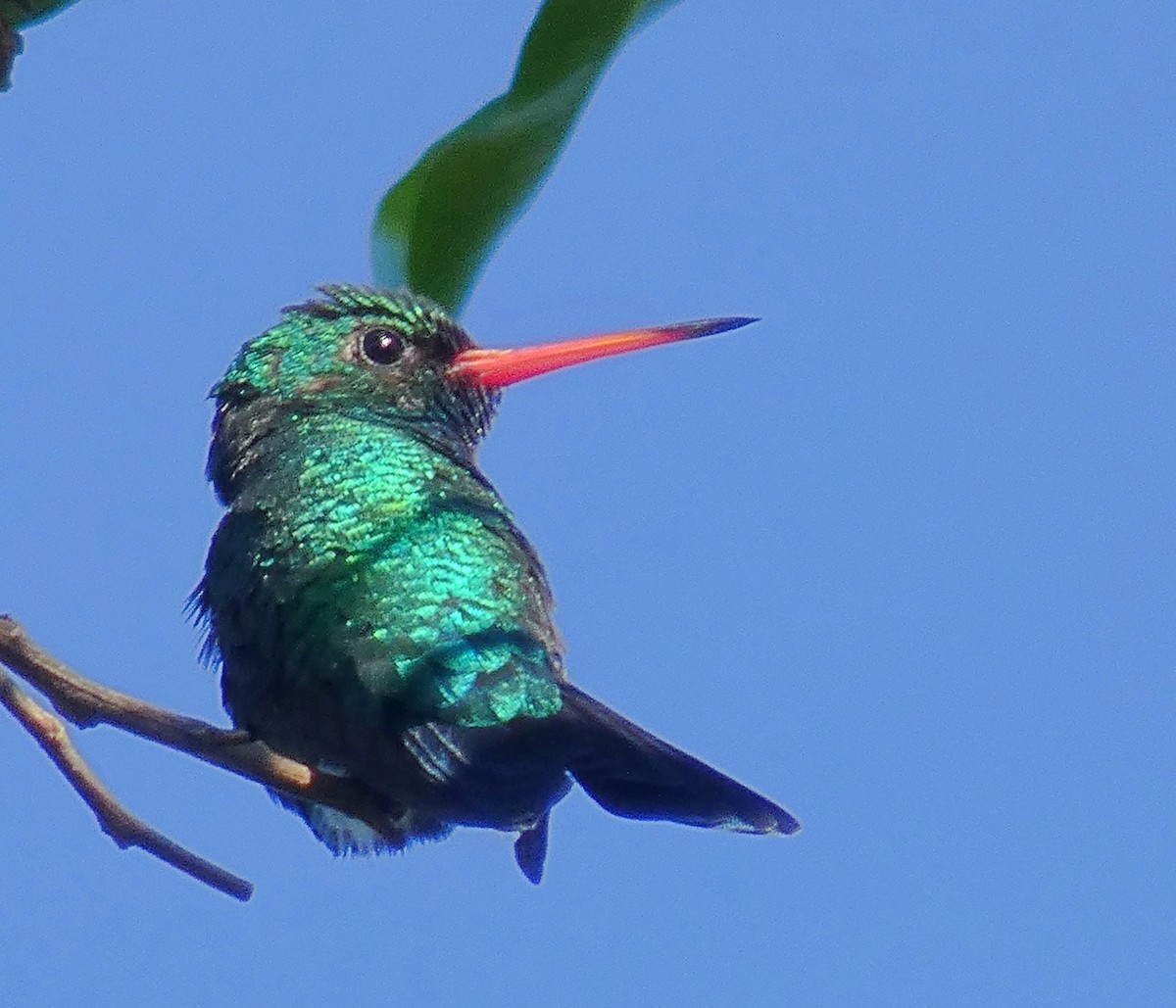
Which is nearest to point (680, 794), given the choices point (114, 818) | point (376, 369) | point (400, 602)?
point (400, 602)

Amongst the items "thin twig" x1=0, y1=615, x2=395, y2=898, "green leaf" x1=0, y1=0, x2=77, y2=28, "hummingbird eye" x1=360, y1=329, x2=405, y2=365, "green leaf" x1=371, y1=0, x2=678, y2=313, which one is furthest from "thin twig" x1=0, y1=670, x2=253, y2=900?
"hummingbird eye" x1=360, y1=329, x2=405, y2=365

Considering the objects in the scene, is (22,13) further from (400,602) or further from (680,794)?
(680,794)

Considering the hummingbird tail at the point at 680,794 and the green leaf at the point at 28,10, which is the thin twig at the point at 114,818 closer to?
the hummingbird tail at the point at 680,794

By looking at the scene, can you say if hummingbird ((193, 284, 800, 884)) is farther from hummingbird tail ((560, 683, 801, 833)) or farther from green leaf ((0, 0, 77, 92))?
green leaf ((0, 0, 77, 92))

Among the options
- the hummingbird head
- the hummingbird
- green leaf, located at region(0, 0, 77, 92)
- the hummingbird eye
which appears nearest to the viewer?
green leaf, located at region(0, 0, 77, 92)

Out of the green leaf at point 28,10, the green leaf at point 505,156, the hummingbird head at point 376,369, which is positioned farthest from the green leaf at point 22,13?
the hummingbird head at point 376,369

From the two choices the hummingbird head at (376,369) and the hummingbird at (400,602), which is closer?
the hummingbird at (400,602)
